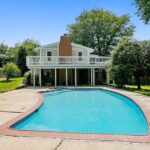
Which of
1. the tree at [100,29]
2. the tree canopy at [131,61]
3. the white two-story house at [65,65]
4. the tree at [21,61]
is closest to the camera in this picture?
the tree canopy at [131,61]

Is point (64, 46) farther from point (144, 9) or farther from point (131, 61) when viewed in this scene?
point (144, 9)

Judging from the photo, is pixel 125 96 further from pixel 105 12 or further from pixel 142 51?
pixel 105 12

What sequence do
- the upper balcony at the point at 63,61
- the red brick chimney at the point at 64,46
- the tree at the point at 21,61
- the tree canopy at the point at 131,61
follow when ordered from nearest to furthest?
the tree canopy at the point at 131,61 < the upper balcony at the point at 63,61 < the red brick chimney at the point at 64,46 < the tree at the point at 21,61

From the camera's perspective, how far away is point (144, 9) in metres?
22.2

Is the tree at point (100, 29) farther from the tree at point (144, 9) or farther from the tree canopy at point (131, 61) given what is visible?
the tree at point (144, 9)

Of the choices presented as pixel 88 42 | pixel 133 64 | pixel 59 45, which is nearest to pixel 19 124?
pixel 133 64

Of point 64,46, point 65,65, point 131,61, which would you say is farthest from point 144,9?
point 64,46

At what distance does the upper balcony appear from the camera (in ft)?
98.6

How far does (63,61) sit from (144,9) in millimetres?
12068

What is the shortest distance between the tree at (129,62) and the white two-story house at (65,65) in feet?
15.7

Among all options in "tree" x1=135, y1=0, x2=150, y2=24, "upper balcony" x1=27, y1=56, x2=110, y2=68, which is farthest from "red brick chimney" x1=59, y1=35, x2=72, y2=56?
"tree" x1=135, y1=0, x2=150, y2=24

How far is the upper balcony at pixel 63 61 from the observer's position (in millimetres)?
30047

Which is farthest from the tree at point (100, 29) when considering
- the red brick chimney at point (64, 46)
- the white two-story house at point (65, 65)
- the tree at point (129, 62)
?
the tree at point (129, 62)

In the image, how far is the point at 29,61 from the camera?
98.0 feet
